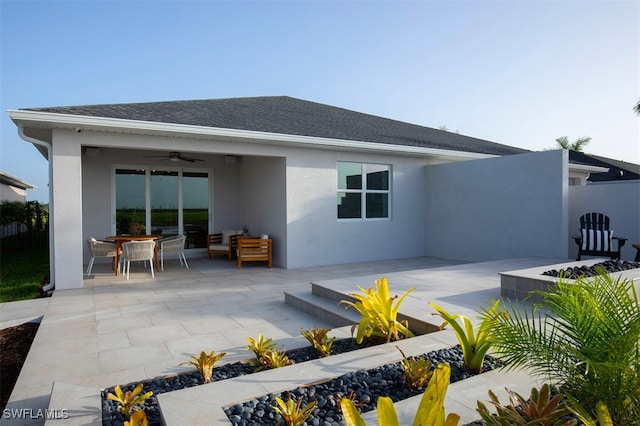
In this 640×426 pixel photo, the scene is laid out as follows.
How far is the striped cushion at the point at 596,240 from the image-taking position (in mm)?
7242

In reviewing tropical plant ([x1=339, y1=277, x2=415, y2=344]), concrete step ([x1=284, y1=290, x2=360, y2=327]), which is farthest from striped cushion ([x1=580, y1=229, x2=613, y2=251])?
tropical plant ([x1=339, y1=277, x2=415, y2=344])

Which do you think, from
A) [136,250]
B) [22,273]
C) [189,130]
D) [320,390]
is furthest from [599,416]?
[22,273]

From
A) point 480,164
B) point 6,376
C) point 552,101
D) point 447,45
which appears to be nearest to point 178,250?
point 6,376

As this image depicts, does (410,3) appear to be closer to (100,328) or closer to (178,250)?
(178,250)

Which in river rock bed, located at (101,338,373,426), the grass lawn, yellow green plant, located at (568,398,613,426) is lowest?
the grass lawn

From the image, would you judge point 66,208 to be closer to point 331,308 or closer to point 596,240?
point 331,308

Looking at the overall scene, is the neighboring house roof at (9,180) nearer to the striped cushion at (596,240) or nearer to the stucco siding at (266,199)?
the stucco siding at (266,199)

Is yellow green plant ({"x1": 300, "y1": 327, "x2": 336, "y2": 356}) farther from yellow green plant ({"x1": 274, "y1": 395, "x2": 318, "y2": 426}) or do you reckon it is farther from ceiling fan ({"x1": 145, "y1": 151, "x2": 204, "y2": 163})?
ceiling fan ({"x1": 145, "y1": 151, "x2": 204, "y2": 163})

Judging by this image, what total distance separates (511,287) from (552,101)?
8537 mm

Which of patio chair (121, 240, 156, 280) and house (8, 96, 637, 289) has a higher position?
house (8, 96, 637, 289)

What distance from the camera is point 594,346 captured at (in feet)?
6.08

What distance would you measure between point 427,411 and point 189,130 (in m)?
6.80

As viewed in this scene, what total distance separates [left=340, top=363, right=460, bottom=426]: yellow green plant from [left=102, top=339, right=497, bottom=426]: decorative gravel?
0.54 metres

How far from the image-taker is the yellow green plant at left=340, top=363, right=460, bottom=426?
158cm
